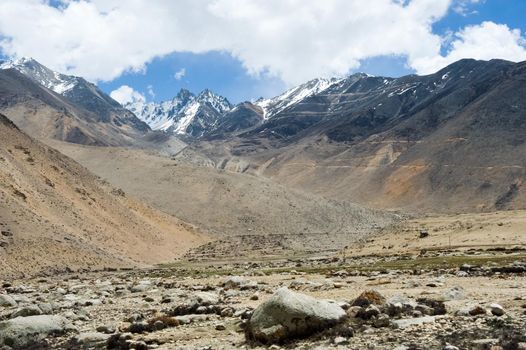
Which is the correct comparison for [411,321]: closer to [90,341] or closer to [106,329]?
[90,341]

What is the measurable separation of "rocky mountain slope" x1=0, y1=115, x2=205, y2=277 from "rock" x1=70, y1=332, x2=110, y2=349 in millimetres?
36597

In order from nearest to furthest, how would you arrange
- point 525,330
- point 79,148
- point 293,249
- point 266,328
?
point 525,330 < point 266,328 < point 293,249 < point 79,148

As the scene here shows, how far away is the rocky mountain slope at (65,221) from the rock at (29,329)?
34196 millimetres

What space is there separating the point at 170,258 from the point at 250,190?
2267 inches

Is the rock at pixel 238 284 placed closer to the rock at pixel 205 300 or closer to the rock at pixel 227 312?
the rock at pixel 205 300

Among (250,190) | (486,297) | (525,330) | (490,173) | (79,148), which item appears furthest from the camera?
(490,173)

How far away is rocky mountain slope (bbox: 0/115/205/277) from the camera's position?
61.7m

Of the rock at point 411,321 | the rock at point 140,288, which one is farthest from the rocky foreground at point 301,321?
the rock at point 140,288

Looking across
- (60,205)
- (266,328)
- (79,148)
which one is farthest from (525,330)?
(79,148)

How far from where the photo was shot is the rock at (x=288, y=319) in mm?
18969

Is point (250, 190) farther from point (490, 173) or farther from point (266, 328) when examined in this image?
point (266, 328)

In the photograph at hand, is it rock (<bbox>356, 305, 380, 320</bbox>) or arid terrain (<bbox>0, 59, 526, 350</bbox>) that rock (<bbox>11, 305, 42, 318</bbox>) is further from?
rock (<bbox>356, 305, 380, 320</bbox>)

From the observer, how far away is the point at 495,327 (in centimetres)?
1816

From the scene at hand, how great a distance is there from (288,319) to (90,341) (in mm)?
8292
